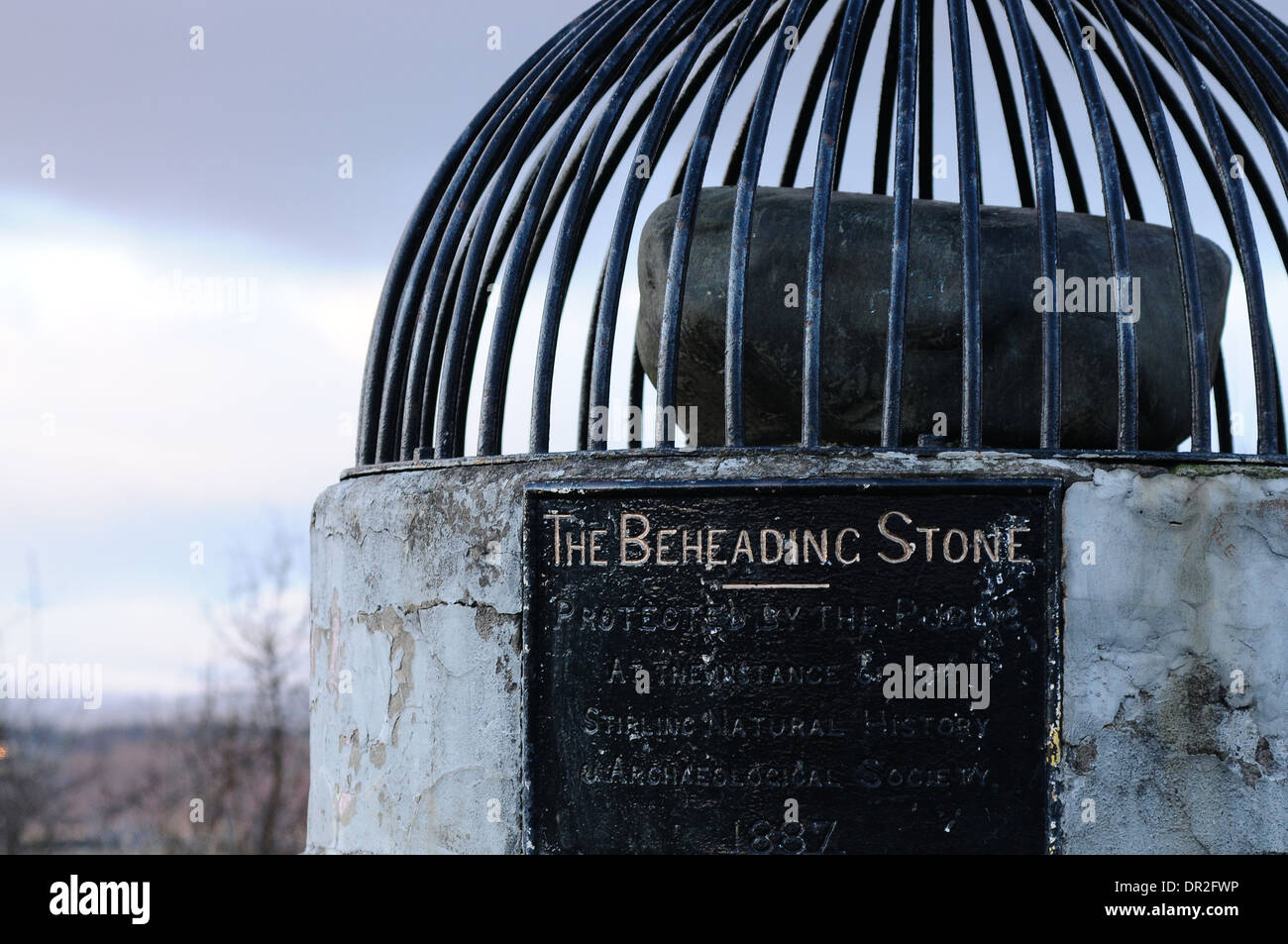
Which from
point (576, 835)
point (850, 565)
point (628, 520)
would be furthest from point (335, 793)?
point (850, 565)

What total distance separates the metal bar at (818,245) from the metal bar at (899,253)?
0.60 ft

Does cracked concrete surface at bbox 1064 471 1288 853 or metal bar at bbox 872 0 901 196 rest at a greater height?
metal bar at bbox 872 0 901 196

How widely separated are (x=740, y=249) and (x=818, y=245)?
0.22 metres

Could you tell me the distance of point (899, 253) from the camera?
11.7 ft

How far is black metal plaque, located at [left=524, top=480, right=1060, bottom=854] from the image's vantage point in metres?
3.45

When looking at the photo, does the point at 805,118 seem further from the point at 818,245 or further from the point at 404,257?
the point at 818,245

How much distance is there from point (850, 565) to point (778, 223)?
1.39 metres

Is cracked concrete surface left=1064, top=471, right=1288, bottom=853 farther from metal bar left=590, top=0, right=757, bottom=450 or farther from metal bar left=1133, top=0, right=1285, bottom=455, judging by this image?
metal bar left=590, top=0, right=757, bottom=450

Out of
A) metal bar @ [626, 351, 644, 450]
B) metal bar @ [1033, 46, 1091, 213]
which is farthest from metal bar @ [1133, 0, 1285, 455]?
metal bar @ [626, 351, 644, 450]

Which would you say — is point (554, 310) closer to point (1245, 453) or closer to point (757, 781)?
point (757, 781)

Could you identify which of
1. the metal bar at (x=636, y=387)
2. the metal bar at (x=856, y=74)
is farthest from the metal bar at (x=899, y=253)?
the metal bar at (x=636, y=387)

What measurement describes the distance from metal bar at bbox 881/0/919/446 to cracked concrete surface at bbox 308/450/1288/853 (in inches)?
5.8

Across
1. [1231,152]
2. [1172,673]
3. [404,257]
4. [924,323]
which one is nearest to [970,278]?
[924,323]

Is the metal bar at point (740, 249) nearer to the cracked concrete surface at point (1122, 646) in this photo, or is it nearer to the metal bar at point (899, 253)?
the cracked concrete surface at point (1122, 646)
